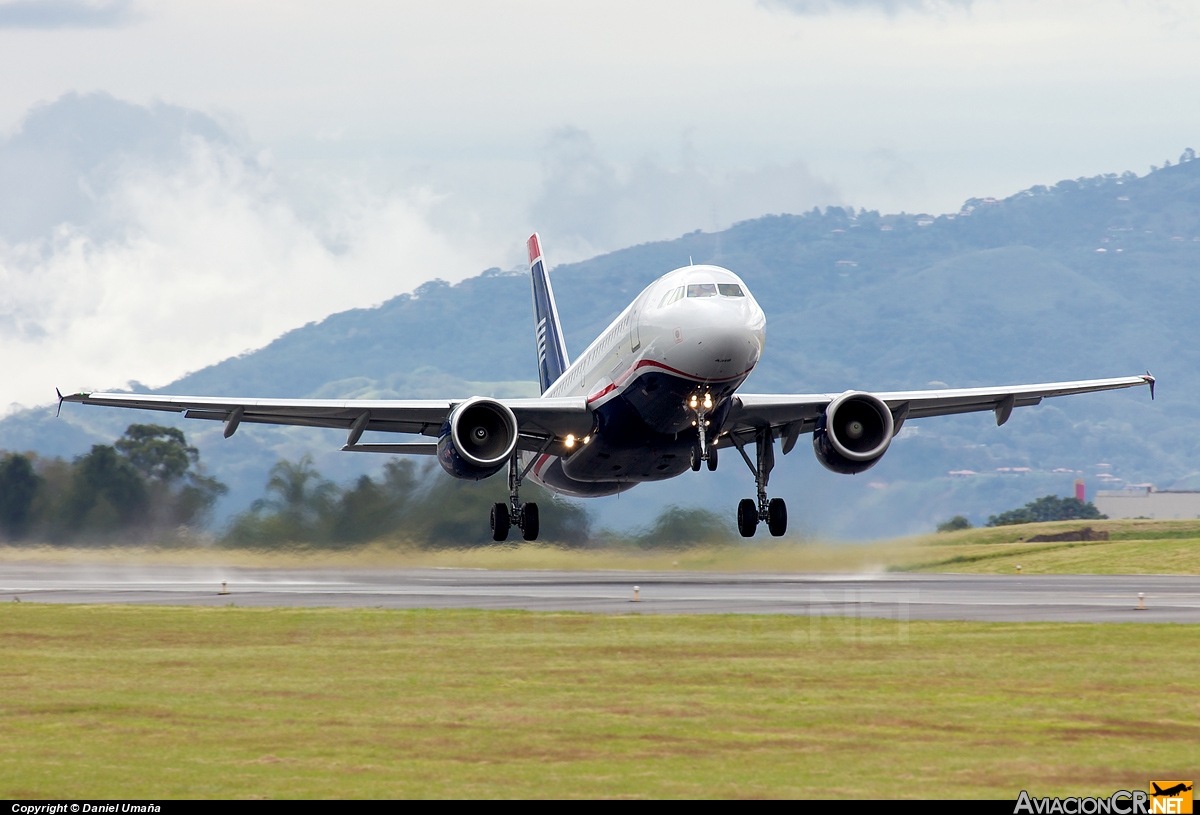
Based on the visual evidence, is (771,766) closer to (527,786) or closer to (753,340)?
(527,786)

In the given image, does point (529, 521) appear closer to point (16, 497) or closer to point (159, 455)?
point (159, 455)

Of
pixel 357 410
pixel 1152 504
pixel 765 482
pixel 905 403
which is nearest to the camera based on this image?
pixel 357 410

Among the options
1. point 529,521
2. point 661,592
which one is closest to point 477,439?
point 529,521

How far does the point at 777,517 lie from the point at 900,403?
4.35 metres

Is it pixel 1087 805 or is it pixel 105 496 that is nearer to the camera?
pixel 1087 805

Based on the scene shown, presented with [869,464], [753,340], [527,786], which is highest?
[753,340]

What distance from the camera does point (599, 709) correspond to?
1847 centimetres

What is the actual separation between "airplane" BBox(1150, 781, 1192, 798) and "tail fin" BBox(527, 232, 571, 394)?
120 feet

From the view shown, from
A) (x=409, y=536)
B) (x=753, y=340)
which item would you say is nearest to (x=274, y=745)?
(x=753, y=340)

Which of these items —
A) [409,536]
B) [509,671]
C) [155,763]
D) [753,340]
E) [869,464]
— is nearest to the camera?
[155,763]

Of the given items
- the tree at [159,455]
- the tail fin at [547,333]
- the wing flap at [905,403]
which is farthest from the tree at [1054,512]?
the wing flap at [905,403]

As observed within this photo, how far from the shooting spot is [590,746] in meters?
16.0

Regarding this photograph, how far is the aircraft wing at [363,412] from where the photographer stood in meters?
35.7

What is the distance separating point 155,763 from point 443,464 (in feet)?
64.6
